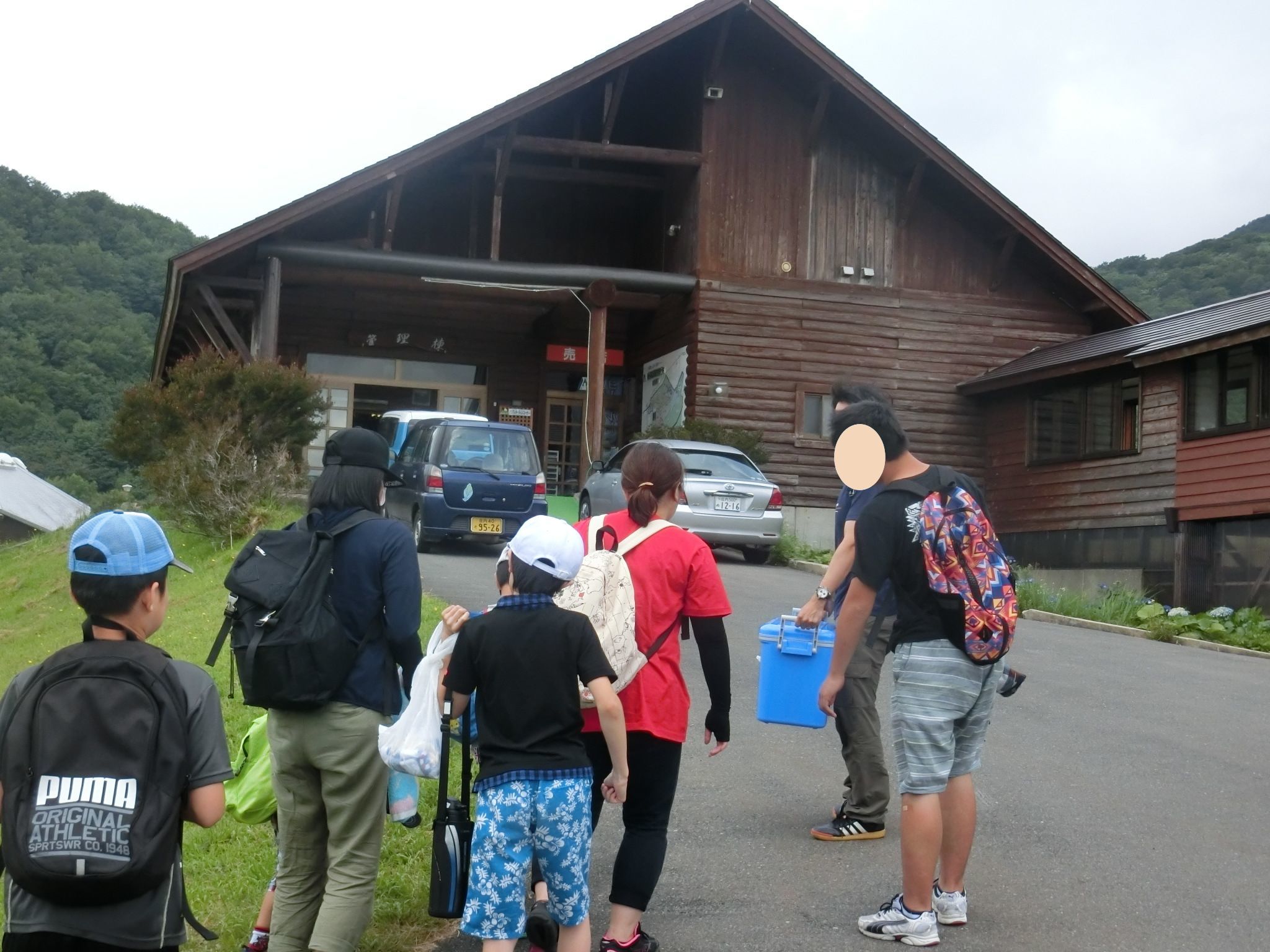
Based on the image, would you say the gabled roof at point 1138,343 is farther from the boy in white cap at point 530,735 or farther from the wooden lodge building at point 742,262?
the boy in white cap at point 530,735

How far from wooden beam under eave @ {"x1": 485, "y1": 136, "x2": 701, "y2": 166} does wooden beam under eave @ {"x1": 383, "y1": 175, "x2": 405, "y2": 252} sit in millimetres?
1779

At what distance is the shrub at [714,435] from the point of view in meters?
21.3

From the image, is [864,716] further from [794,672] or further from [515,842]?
[515,842]

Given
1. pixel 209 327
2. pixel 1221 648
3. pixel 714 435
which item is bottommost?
pixel 1221 648

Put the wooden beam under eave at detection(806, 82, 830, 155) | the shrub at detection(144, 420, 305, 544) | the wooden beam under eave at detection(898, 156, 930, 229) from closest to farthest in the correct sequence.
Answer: the shrub at detection(144, 420, 305, 544)
the wooden beam under eave at detection(806, 82, 830, 155)
the wooden beam under eave at detection(898, 156, 930, 229)

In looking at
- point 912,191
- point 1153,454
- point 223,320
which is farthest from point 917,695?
point 912,191

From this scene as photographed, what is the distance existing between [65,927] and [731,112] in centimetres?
2261

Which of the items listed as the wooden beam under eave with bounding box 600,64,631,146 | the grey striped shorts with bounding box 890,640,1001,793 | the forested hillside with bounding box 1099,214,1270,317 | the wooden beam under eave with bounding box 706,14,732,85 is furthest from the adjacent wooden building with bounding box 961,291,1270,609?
the forested hillside with bounding box 1099,214,1270,317

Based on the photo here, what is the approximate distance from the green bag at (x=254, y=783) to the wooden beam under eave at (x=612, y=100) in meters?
19.2

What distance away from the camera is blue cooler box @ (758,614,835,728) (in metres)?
5.26

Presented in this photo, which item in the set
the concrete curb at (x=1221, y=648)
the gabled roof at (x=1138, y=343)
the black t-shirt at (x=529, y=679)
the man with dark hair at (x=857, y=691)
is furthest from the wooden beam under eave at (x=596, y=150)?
the black t-shirt at (x=529, y=679)

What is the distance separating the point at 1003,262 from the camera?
24.5 m

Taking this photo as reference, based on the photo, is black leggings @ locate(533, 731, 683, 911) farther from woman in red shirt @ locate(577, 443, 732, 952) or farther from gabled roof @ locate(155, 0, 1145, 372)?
gabled roof @ locate(155, 0, 1145, 372)

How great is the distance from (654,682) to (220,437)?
45.0ft
